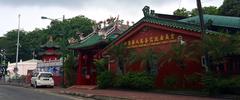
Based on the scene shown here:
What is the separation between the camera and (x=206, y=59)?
22266mm

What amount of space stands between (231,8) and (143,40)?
1719cm

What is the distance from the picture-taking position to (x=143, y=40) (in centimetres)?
3108

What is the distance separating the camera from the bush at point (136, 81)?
90.8 feet

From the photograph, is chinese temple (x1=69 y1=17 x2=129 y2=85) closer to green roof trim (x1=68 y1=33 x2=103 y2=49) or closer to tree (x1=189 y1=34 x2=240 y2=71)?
green roof trim (x1=68 y1=33 x2=103 y2=49)

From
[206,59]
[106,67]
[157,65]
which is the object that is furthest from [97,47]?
[206,59]

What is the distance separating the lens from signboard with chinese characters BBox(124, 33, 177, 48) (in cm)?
2811

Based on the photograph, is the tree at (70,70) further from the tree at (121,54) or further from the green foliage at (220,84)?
the green foliage at (220,84)

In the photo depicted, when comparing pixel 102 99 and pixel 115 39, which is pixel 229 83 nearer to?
pixel 102 99

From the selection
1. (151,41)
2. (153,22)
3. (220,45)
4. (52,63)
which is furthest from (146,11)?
(52,63)

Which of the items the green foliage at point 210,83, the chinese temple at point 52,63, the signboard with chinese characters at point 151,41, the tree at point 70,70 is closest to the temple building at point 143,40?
the signboard with chinese characters at point 151,41

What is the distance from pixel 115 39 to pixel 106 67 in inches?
107

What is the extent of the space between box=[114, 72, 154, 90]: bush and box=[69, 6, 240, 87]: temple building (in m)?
1.34

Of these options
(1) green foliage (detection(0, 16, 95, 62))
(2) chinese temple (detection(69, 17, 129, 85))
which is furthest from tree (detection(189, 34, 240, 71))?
(1) green foliage (detection(0, 16, 95, 62))

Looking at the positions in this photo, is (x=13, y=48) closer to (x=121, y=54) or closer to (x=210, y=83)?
(x=121, y=54)
